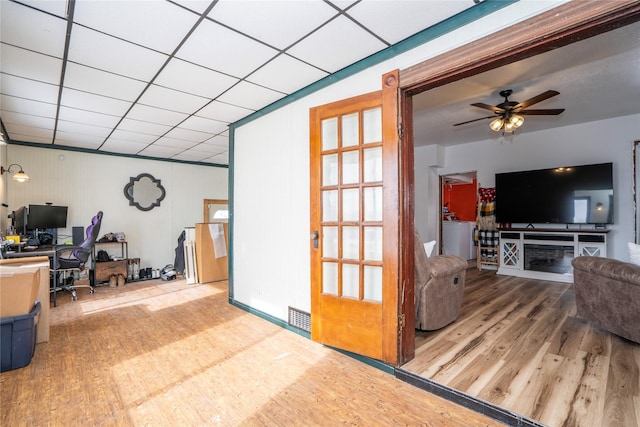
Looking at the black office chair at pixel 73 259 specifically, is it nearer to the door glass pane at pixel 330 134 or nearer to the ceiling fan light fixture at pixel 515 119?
the door glass pane at pixel 330 134

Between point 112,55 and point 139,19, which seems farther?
point 112,55

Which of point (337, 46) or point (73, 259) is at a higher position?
point (337, 46)

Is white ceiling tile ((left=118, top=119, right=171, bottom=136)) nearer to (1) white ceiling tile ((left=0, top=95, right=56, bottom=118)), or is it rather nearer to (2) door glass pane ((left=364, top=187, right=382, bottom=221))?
(1) white ceiling tile ((left=0, top=95, right=56, bottom=118))

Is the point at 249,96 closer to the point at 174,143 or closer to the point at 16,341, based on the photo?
the point at 174,143

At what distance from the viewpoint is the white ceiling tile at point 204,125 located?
159 inches

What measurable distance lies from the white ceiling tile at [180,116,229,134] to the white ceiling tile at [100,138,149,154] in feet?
5.02

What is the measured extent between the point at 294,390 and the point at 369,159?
1826 mm

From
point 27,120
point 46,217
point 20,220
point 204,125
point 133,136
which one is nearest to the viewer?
point 27,120

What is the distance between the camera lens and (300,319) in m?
3.03

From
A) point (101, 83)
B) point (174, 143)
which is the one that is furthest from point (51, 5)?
point (174, 143)

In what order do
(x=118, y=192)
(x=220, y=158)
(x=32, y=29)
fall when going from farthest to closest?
(x=220, y=158)
(x=118, y=192)
(x=32, y=29)

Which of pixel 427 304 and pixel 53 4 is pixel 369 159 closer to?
pixel 427 304

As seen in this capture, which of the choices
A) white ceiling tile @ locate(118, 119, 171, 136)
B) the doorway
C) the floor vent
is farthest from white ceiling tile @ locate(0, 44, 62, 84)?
the doorway

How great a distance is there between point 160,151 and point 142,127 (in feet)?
5.34
